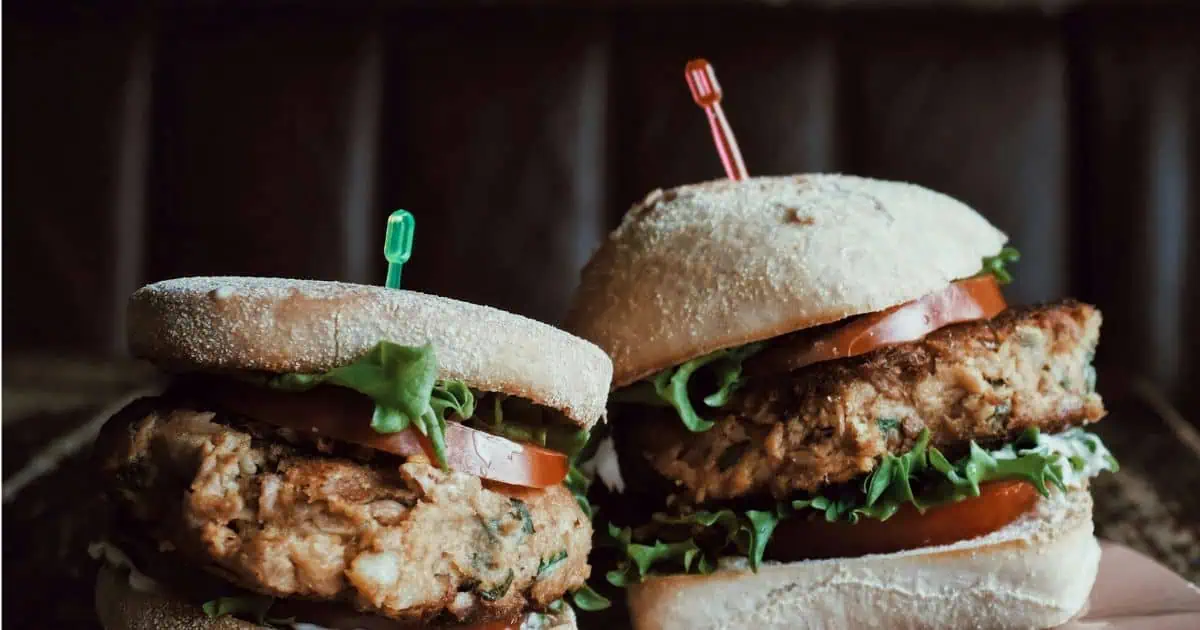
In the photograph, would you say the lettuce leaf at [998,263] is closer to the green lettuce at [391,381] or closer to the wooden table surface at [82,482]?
the wooden table surface at [82,482]

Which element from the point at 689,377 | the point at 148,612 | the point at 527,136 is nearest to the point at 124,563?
the point at 148,612

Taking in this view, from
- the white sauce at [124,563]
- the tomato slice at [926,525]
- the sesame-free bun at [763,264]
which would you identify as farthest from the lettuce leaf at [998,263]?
the white sauce at [124,563]

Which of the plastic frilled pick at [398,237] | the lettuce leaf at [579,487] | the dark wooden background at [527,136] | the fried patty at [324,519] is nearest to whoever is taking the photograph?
the fried patty at [324,519]

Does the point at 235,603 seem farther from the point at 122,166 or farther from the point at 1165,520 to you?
the point at 122,166

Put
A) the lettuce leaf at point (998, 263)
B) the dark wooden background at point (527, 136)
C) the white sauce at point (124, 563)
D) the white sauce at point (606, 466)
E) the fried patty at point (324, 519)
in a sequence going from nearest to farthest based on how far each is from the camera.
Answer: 1. the fried patty at point (324, 519)
2. the white sauce at point (124, 563)
3. the lettuce leaf at point (998, 263)
4. the white sauce at point (606, 466)
5. the dark wooden background at point (527, 136)

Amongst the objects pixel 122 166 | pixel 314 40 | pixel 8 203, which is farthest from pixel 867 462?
pixel 8 203

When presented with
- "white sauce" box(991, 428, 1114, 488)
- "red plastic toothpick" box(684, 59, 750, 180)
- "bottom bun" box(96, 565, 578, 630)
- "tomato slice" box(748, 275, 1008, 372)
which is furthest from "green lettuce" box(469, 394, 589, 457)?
"red plastic toothpick" box(684, 59, 750, 180)

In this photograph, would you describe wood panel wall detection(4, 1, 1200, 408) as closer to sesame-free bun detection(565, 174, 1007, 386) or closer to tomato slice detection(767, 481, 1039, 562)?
sesame-free bun detection(565, 174, 1007, 386)
